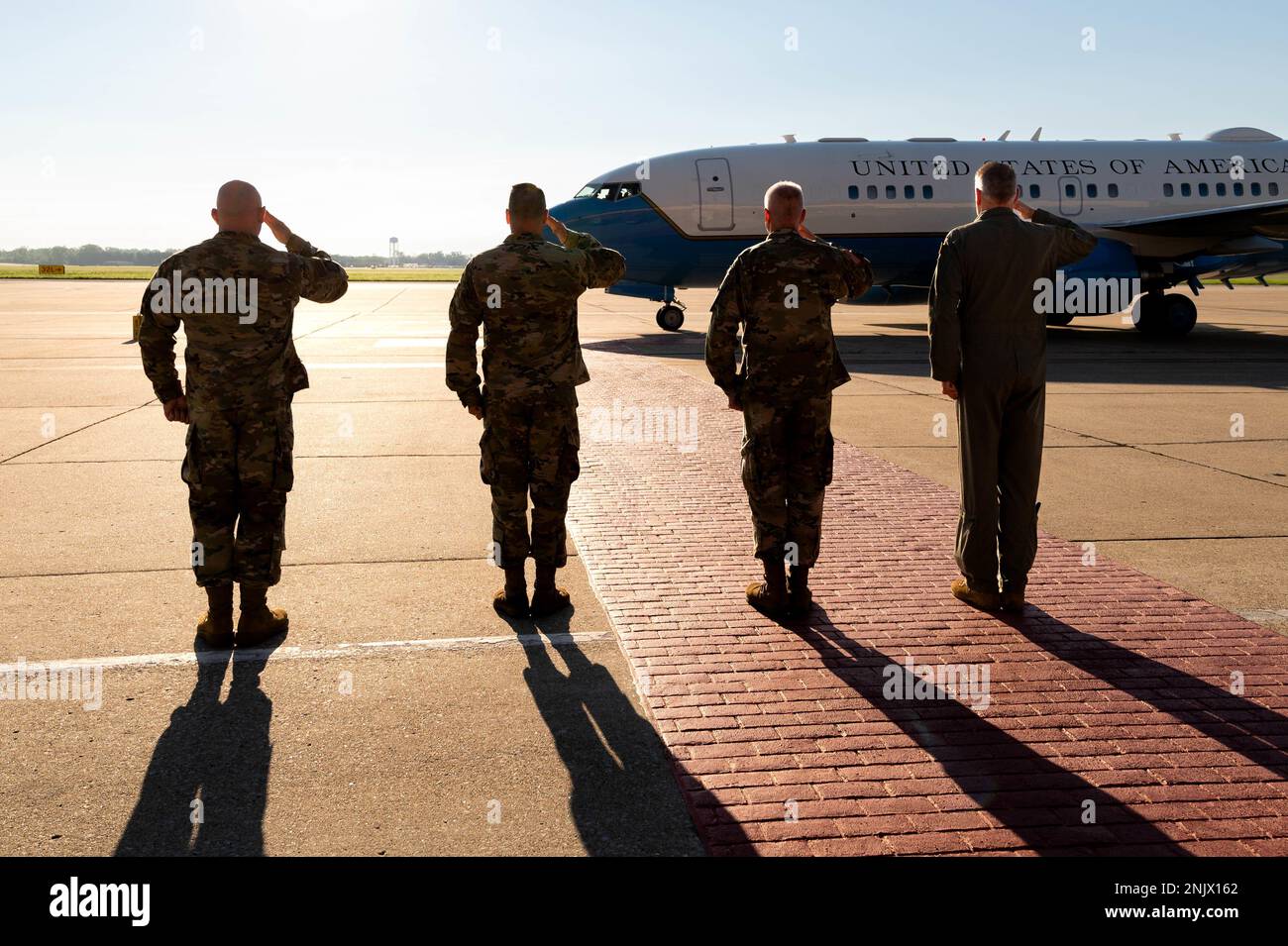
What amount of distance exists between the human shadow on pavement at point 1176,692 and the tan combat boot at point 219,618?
4.00m

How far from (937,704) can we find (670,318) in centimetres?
2005

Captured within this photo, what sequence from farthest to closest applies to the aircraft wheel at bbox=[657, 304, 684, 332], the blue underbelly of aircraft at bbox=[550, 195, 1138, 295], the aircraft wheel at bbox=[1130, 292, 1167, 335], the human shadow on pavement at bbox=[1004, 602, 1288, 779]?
the aircraft wheel at bbox=[657, 304, 684, 332] → the aircraft wheel at bbox=[1130, 292, 1167, 335] → the blue underbelly of aircraft at bbox=[550, 195, 1138, 295] → the human shadow on pavement at bbox=[1004, 602, 1288, 779]

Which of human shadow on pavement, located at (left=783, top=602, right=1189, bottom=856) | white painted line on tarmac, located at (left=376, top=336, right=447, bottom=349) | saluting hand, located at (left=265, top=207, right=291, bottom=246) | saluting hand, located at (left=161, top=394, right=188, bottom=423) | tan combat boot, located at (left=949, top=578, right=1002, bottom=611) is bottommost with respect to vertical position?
human shadow on pavement, located at (left=783, top=602, right=1189, bottom=856)

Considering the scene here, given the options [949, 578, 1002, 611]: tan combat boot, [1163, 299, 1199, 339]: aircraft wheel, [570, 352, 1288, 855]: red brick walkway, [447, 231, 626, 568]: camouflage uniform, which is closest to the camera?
[570, 352, 1288, 855]: red brick walkway

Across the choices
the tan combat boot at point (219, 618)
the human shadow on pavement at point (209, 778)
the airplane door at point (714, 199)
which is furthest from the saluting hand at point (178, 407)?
the airplane door at point (714, 199)

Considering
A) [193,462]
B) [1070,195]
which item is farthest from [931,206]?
[193,462]

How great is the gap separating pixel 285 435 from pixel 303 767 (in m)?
1.96

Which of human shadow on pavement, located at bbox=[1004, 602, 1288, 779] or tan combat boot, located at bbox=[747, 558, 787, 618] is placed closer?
human shadow on pavement, located at bbox=[1004, 602, 1288, 779]

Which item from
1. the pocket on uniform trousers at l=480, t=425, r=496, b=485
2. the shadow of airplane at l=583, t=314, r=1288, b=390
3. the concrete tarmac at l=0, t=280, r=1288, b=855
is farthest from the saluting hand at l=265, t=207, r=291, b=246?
the shadow of airplane at l=583, t=314, r=1288, b=390

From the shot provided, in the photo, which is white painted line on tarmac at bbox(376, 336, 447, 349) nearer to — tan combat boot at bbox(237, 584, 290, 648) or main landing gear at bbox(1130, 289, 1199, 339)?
main landing gear at bbox(1130, 289, 1199, 339)

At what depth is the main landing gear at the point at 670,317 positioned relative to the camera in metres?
23.9

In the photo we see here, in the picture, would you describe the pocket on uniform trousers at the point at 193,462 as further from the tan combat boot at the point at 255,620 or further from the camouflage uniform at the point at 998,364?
the camouflage uniform at the point at 998,364

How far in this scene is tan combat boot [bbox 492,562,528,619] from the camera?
5.62 metres

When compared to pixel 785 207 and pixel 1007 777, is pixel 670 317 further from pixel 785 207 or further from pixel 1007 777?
pixel 1007 777
